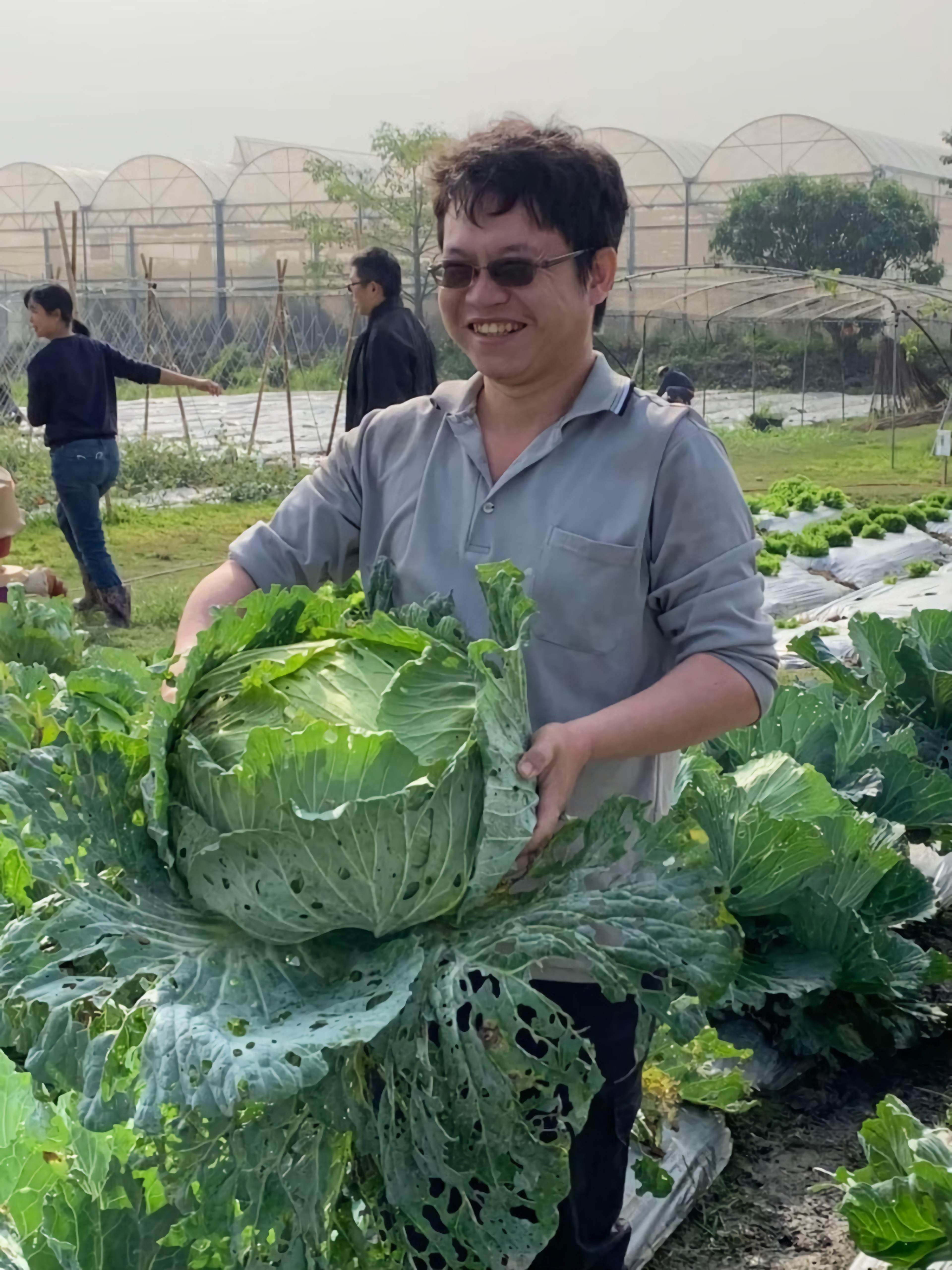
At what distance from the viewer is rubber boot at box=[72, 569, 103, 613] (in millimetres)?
7207

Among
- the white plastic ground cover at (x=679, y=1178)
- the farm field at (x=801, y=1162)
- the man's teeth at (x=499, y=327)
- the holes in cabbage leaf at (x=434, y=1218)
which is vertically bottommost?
the farm field at (x=801, y=1162)

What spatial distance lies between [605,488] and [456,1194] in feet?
3.08

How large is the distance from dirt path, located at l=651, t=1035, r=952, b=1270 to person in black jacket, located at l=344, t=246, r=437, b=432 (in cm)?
448

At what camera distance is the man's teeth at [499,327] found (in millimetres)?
1726

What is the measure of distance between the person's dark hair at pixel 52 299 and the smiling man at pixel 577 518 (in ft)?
18.4

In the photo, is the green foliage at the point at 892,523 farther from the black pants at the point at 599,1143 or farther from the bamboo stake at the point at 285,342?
the black pants at the point at 599,1143

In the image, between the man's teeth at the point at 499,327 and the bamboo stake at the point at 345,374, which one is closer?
the man's teeth at the point at 499,327

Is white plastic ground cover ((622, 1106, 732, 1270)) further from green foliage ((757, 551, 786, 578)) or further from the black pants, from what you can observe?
green foliage ((757, 551, 786, 578))

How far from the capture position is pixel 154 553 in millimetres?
9281

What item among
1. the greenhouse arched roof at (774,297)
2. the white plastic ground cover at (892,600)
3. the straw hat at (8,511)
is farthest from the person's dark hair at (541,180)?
the greenhouse arched roof at (774,297)

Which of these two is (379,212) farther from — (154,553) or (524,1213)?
(524,1213)

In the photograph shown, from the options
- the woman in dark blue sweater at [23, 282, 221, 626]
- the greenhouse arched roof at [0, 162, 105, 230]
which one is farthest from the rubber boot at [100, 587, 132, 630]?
the greenhouse arched roof at [0, 162, 105, 230]

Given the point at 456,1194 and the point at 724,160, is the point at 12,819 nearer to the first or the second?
the point at 456,1194

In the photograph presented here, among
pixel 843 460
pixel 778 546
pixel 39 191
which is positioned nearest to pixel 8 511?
pixel 778 546
